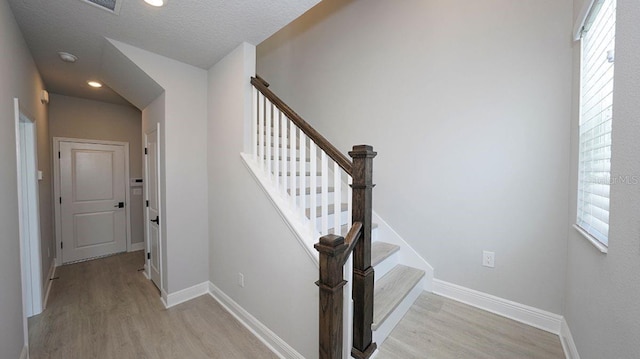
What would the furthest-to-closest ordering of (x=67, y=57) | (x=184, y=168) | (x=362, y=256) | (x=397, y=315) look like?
(x=184, y=168), (x=67, y=57), (x=397, y=315), (x=362, y=256)

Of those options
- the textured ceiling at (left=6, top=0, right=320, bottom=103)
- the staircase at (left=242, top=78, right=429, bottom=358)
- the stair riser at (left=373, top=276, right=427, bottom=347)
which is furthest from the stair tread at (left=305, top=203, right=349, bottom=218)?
the textured ceiling at (left=6, top=0, right=320, bottom=103)

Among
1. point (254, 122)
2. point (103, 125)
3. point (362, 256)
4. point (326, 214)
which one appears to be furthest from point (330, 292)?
point (103, 125)

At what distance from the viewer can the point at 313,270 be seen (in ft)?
5.37

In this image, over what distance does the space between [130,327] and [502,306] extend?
3.30m

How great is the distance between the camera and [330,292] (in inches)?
51.3

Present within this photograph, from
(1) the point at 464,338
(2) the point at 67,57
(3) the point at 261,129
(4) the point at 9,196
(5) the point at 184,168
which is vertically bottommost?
(1) the point at 464,338

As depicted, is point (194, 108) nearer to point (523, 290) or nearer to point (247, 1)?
point (247, 1)

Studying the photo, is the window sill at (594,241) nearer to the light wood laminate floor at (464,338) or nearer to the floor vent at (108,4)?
the light wood laminate floor at (464,338)

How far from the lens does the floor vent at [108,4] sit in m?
1.71

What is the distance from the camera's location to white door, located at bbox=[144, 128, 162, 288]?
279 cm

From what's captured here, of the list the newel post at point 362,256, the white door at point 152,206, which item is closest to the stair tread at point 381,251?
the newel post at point 362,256

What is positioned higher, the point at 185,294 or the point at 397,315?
the point at 397,315

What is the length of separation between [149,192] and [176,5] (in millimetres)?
2255

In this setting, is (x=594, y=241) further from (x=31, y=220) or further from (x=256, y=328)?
(x=31, y=220)
